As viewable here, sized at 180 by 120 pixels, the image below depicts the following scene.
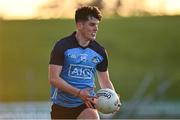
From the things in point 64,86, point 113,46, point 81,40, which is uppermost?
point 81,40

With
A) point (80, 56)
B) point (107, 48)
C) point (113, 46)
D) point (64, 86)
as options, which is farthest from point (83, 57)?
point (113, 46)

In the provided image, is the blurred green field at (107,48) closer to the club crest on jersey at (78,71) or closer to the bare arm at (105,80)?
the bare arm at (105,80)

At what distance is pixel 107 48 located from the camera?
22797 millimetres

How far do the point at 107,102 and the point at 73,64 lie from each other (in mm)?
524

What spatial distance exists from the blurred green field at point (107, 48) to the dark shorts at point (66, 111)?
558 inches

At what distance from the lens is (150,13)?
23.1m

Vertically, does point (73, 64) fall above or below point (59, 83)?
above

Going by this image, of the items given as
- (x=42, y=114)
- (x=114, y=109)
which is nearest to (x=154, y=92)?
(x=42, y=114)

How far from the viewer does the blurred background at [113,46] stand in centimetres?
2238

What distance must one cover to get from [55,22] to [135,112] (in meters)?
3.97

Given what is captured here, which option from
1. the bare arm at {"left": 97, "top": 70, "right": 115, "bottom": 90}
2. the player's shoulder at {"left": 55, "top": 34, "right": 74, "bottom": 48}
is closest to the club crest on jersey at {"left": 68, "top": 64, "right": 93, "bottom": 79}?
the player's shoulder at {"left": 55, "top": 34, "right": 74, "bottom": 48}

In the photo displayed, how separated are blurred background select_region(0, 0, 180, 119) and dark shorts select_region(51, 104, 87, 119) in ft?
45.1

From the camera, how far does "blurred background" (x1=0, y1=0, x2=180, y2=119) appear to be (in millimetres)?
22375

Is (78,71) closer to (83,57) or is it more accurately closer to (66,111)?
(83,57)
